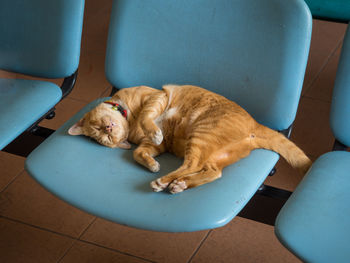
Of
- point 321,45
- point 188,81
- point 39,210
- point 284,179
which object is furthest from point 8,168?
point 321,45

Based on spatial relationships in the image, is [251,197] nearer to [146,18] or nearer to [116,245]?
[146,18]

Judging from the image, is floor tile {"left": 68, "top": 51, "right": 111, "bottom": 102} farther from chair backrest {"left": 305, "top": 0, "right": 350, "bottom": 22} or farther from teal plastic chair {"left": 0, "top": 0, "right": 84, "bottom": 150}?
chair backrest {"left": 305, "top": 0, "right": 350, "bottom": 22}

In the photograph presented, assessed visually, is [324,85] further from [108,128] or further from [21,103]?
[21,103]

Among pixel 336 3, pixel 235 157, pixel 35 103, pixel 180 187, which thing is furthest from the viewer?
pixel 336 3

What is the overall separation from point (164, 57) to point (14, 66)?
24.6 inches

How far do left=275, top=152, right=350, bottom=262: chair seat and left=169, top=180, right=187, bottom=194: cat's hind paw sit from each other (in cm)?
25

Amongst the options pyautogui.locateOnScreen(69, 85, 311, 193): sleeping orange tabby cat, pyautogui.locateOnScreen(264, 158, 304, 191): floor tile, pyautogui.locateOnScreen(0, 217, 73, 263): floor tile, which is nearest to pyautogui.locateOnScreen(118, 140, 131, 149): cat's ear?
pyautogui.locateOnScreen(69, 85, 311, 193): sleeping orange tabby cat

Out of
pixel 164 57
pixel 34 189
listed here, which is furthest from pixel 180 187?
pixel 34 189

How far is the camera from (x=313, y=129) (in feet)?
7.90

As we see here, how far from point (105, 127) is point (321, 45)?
1962 millimetres

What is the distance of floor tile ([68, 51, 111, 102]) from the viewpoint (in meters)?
2.76

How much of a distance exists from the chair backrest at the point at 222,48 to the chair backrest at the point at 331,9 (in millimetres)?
772

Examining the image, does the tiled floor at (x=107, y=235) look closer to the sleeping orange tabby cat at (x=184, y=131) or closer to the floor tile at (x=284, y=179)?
the floor tile at (x=284, y=179)

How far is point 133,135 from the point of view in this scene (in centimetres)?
152
